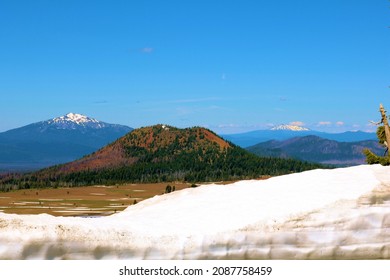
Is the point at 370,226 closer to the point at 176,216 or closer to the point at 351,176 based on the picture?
the point at 351,176

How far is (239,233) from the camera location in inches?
661

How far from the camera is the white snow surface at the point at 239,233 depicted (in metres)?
16.1

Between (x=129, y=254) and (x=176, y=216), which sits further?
(x=176, y=216)

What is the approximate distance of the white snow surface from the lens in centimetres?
1612

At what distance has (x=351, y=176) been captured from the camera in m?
19.6
